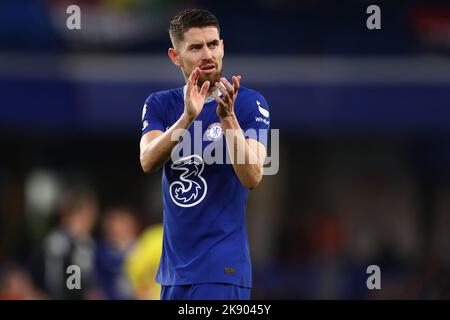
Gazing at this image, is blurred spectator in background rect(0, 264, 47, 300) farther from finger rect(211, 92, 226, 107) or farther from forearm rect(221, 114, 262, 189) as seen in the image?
finger rect(211, 92, 226, 107)

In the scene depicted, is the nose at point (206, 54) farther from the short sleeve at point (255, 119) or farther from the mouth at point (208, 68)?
the short sleeve at point (255, 119)

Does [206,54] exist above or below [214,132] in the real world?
above

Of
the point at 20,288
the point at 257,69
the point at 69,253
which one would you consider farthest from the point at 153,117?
the point at 257,69

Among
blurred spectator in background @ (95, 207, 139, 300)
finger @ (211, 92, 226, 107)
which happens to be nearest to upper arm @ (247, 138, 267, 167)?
finger @ (211, 92, 226, 107)

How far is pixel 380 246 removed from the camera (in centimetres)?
1975

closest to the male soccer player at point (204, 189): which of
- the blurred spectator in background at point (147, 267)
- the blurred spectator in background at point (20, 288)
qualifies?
the blurred spectator in background at point (147, 267)

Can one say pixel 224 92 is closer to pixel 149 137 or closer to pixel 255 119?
pixel 255 119

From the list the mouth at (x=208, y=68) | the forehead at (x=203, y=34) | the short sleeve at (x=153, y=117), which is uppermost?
the forehead at (x=203, y=34)

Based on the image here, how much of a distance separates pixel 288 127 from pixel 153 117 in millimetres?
11934

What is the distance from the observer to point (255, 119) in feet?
22.0

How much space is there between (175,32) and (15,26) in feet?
40.8

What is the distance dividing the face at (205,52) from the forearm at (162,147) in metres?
0.31

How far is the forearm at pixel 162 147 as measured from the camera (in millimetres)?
6375
